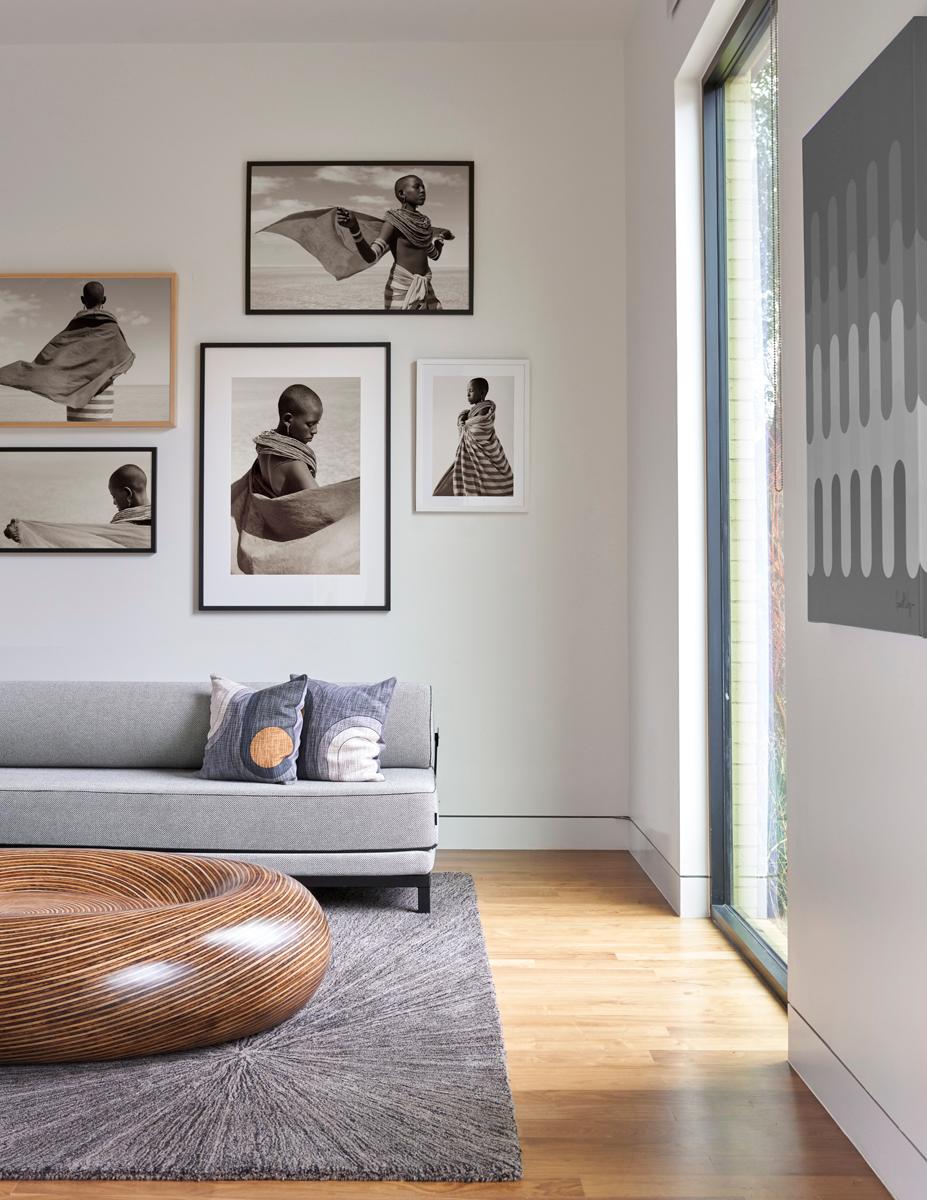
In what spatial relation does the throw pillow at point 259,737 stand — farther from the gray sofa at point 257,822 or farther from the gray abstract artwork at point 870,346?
the gray abstract artwork at point 870,346

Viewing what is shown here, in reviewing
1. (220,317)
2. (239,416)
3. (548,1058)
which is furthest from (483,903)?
(220,317)

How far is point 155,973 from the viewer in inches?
90.0

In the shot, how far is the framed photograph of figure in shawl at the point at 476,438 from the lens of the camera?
4.56 metres

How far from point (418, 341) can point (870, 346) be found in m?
2.86

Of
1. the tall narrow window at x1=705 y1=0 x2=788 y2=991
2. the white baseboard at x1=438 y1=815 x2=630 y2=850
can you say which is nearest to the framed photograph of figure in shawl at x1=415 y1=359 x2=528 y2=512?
the tall narrow window at x1=705 y1=0 x2=788 y2=991

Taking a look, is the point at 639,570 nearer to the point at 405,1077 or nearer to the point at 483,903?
the point at 483,903

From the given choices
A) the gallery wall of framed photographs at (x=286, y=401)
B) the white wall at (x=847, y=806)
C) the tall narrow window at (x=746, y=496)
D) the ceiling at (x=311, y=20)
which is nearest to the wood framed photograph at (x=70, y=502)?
the gallery wall of framed photographs at (x=286, y=401)

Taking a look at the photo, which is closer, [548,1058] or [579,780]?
[548,1058]

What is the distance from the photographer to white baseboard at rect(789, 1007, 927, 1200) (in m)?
1.82

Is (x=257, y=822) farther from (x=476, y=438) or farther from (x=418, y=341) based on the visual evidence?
(x=418, y=341)

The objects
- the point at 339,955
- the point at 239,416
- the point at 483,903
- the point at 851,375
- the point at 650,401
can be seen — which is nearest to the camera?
the point at 851,375

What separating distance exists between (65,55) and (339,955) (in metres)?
3.85

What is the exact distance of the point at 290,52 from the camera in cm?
459

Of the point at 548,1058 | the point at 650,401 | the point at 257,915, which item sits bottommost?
the point at 548,1058
